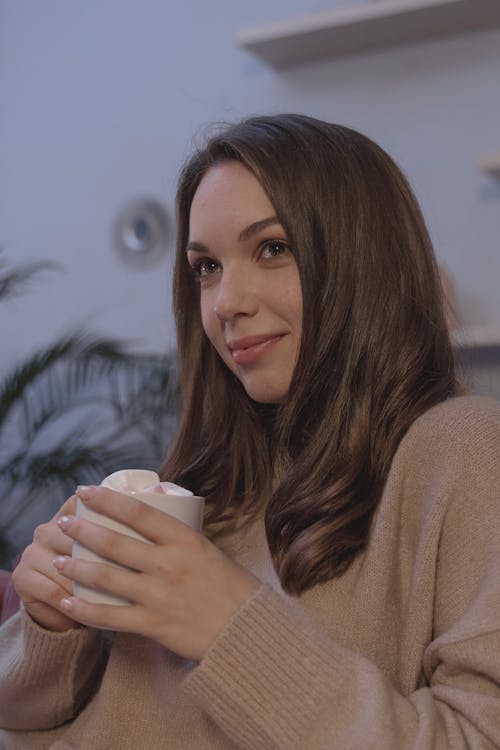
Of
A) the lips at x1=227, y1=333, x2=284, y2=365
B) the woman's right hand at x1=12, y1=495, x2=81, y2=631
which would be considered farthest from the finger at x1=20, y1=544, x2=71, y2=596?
the lips at x1=227, y1=333, x2=284, y2=365

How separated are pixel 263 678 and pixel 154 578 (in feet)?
0.41

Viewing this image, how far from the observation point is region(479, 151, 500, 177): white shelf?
8.00ft

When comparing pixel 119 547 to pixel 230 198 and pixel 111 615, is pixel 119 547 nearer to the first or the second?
pixel 111 615

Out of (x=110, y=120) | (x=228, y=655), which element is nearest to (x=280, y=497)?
(x=228, y=655)

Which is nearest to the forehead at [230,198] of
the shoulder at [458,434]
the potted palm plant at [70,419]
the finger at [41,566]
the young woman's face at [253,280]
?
the young woman's face at [253,280]

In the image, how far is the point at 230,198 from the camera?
1194 mm

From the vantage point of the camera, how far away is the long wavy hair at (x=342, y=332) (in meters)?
1.09

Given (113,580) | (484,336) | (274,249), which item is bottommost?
(484,336)

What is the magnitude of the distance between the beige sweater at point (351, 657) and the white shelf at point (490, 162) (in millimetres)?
1457

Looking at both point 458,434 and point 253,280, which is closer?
point 458,434

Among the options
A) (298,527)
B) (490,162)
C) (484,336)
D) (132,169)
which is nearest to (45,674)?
(298,527)

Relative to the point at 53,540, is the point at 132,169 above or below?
above

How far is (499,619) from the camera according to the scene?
0.87 m

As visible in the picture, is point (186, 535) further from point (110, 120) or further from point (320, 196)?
point (110, 120)
